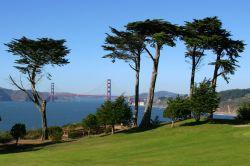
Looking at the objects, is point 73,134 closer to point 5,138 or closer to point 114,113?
point 5,138

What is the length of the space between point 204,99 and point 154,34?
7650 millimetres

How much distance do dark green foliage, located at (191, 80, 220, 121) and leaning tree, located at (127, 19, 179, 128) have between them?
5.13 meters

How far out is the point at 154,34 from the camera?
41.3 metres

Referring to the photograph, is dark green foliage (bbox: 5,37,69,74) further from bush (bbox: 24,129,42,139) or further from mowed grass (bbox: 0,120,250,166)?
mowed grass (bbox: 0,120,250,166)

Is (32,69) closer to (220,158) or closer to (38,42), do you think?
(38,42)

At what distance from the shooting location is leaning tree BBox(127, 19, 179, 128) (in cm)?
4128

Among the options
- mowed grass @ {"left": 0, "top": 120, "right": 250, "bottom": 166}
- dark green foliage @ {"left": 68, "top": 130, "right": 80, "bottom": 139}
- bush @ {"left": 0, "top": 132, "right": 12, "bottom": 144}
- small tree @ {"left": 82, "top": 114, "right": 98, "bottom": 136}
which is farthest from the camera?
dark green foliage @ {"left": 68, "top": 130, "right": 80, "bottom": 139}

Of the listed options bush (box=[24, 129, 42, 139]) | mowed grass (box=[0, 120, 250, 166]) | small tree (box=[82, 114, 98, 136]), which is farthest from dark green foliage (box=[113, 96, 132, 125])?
bush (box=[24, 129, 42, 139])

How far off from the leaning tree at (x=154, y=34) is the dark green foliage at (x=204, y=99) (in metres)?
5.13

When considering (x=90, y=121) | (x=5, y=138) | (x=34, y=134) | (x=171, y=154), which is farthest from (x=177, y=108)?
(x=171, y=154)

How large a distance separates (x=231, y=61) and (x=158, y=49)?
8.01 metres

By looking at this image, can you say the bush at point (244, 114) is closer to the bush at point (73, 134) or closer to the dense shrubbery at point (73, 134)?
the dense shrubbery at point (73, 134)

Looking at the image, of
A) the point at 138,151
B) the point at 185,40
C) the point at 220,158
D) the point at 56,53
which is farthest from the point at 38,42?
the point at 220,158

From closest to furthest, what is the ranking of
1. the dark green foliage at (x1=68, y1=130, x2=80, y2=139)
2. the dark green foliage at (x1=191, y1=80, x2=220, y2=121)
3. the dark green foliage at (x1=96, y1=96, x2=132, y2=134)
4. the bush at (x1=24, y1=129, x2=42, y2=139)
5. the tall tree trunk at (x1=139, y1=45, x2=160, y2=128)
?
the dark green foliage at (x1=191, y1=80, x2=220, y2=121) < the dark green foliage at (x1=96, y1=96, x2=132, y2=134) < the tall tree trunk at (x1=139, y1=45, x2=160, y2=128) < the dark green foliage at (x1=68, y1=130, x2=80, y2=139) < the bush at (x1=24, y1=129, x2=42, y2=139)
